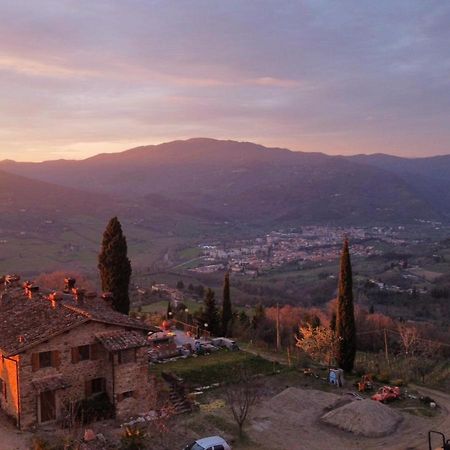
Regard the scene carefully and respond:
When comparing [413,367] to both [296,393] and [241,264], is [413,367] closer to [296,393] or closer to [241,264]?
[296,393]

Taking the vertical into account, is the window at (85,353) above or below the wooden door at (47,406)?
above

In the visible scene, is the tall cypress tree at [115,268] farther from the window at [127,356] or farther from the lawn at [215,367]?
the window at [127,356]

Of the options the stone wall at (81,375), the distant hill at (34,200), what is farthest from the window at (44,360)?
the distant hill at (34,200)

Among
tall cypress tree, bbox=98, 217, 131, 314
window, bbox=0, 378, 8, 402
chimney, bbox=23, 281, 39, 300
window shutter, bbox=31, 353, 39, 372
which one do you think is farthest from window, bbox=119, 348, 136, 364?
tall cypress tree, bbox=98, 217, 131, 314

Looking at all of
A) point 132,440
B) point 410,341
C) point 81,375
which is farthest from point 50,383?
point 410,341

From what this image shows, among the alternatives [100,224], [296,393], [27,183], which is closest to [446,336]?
[296,393]

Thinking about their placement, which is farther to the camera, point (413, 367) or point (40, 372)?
point (413, 367)
